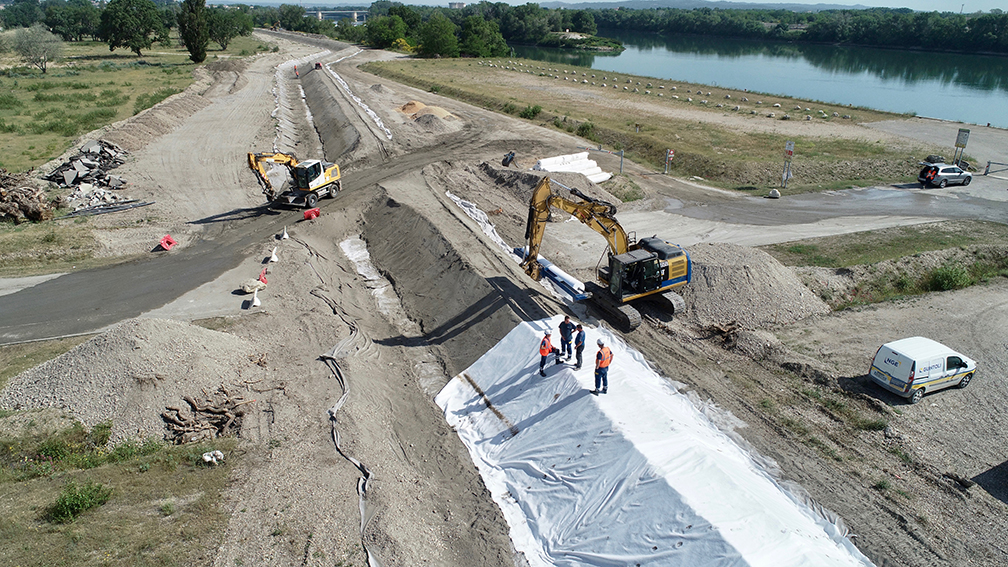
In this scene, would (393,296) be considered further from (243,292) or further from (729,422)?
(729,422)

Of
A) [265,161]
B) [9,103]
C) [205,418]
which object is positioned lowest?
[205,418]

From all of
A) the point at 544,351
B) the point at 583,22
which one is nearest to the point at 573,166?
the point at 544,351

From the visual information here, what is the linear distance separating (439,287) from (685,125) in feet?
115

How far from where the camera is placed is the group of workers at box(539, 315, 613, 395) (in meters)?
14.8

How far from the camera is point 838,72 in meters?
95.8

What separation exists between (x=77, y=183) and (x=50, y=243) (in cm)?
819

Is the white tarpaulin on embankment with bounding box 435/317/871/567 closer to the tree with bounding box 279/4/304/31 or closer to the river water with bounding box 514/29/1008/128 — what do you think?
the river water with bounding box 514/29/1008/128

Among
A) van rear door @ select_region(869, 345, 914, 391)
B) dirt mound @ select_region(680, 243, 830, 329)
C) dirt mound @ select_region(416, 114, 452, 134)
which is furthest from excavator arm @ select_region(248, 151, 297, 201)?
van rear door @ select_region(869, 345, 914, 391)

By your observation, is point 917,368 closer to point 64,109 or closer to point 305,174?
point 305,174

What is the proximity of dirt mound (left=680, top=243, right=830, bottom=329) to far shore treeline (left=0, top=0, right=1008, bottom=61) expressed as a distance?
89.0 m

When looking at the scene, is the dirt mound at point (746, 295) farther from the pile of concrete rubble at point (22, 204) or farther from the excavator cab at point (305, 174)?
the pile of concrete rubble at point (22, 204)

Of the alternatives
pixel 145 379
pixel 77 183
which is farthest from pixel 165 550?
pixel 77 183

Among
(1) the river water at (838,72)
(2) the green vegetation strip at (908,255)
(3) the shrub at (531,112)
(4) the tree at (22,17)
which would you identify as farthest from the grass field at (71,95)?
(4) the tree at (22,17)

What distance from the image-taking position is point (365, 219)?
30609 mm
